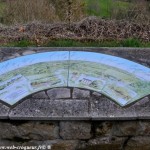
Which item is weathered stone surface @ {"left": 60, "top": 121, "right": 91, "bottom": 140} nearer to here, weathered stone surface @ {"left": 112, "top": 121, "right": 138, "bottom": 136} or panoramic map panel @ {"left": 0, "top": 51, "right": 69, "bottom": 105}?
weathered stone surface @ {"left": 112, "top": 121, "right": 138, "bottom": 136}

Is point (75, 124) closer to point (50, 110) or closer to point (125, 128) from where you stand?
point (50, 110)

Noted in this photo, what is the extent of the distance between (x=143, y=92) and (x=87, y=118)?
0.60 metres

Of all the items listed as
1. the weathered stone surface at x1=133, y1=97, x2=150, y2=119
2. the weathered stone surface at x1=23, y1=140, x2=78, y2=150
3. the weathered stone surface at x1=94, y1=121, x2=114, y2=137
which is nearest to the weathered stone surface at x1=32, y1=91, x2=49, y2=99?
the weathered stone surface at x1=23, y1=140, x2=78, y2=150

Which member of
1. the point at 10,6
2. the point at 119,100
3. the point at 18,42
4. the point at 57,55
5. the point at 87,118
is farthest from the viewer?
the point at 10,6

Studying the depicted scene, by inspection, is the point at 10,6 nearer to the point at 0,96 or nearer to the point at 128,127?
the point at 0,96

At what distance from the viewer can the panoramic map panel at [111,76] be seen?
3238mm

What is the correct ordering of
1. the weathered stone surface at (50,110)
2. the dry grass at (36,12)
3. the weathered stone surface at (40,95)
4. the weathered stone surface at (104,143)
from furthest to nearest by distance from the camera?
1. the dry grass at (36,12)
2. the weathered stone surface at (40,95)
3. the weathered stone surface at (104,143)
4. the weathered stone surface at (50,110)

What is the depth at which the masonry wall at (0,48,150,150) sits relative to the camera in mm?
2971

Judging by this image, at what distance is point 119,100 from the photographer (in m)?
3.14

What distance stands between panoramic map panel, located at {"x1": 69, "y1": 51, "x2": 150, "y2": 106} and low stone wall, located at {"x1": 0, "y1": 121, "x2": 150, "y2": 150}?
23cm

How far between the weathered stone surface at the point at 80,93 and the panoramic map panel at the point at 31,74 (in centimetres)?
14

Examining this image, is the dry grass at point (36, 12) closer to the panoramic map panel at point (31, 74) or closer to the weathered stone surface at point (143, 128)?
the panoramic map panel at point (31, 74)

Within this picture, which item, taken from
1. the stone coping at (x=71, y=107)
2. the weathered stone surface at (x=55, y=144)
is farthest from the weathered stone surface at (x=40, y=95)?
the weathered stone surface at (x=55, y=144)

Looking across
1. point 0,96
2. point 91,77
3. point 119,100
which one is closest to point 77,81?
point 91,77
